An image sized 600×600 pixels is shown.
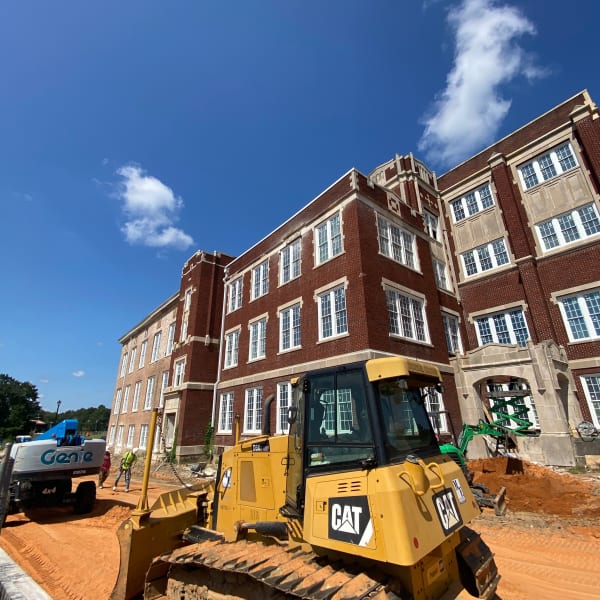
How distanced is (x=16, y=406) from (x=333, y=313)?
338 feet

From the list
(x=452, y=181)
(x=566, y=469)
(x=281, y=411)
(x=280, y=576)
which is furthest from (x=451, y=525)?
(x=452, y=181)

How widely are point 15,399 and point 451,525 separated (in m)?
119

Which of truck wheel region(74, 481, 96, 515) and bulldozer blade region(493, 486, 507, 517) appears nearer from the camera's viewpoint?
bulldozer blade region(493, 486, 507, 517)

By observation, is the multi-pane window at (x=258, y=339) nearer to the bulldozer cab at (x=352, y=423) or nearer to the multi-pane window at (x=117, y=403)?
the bulldozer cab at (x=352, y=423)

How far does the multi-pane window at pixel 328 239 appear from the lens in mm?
16688

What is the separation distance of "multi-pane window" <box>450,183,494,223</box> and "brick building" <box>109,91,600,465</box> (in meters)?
0.08

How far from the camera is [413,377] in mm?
3848

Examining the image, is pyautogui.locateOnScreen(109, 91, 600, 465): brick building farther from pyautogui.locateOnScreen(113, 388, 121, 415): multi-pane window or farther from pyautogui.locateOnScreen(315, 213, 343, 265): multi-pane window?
pyautogui.locateOnScreen(113, 388, 121, 415): multi-pane window

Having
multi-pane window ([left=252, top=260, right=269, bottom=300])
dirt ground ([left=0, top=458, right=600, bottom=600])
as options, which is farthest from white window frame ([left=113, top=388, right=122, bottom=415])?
dirt ground ([left=0, top=458, right=600, bottom=600])

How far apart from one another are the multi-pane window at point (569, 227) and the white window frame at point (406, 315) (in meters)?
7.93

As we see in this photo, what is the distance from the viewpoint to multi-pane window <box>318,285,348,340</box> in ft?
49.6

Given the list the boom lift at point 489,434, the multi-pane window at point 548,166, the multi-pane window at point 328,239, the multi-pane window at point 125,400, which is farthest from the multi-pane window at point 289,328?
the multi-pane window at point 125,400

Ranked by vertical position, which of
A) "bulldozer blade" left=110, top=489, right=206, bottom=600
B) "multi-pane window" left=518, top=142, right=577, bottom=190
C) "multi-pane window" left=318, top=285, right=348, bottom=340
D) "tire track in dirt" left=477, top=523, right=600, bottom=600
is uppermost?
"multi-pane window" left=518, top=142, right=577, bottom=190

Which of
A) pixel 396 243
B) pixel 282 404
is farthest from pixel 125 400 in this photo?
pixel 396 243
